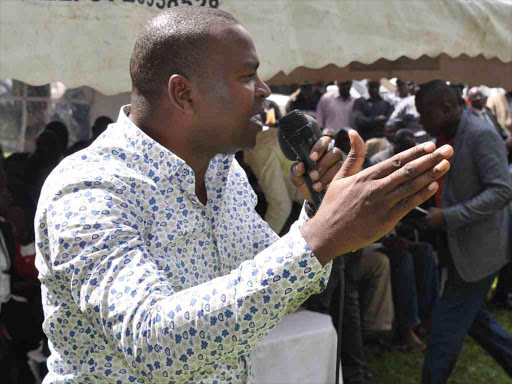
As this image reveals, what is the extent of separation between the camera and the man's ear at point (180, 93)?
5.18 ft

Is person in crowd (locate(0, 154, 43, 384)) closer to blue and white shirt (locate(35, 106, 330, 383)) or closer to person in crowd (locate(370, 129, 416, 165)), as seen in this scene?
blue and white shirt (locate(35, 106, 330, 383))

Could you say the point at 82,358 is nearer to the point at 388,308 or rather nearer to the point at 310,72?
the point at 388,308

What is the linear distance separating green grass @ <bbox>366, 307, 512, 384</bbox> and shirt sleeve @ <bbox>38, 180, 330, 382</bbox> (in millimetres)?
4313

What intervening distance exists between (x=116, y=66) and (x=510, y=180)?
2.48 metres

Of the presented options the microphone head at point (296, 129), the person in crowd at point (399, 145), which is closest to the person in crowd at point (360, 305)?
the person in crowd at point (399, 145)

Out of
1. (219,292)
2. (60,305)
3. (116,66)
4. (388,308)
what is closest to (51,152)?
(116,66)

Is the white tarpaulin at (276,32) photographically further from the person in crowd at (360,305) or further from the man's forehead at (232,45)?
the person in crowd at (360,305)

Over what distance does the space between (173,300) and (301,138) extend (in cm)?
77

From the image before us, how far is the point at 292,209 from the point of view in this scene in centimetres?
516

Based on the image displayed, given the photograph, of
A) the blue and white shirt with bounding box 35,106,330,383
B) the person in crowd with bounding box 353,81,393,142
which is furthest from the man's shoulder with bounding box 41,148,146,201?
the person in crowd with bounding box 353,81,393,142

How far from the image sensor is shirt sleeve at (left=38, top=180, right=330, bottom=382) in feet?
3.88

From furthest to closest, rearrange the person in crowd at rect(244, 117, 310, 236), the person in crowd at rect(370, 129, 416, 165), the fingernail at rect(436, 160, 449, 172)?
1. the person in crowd at rect(370, 129, 416, 165)
2. the person in crowd at rect(244, 117, 310, 236)
3. the fingernail at rect(436, 160, 449, 172)

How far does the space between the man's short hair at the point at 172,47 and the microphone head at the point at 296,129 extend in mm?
368

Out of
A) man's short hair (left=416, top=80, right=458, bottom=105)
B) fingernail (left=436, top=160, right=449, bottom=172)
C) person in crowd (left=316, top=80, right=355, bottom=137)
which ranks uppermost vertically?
fingernail (left=436, top=160, right=449, bottom=172)
